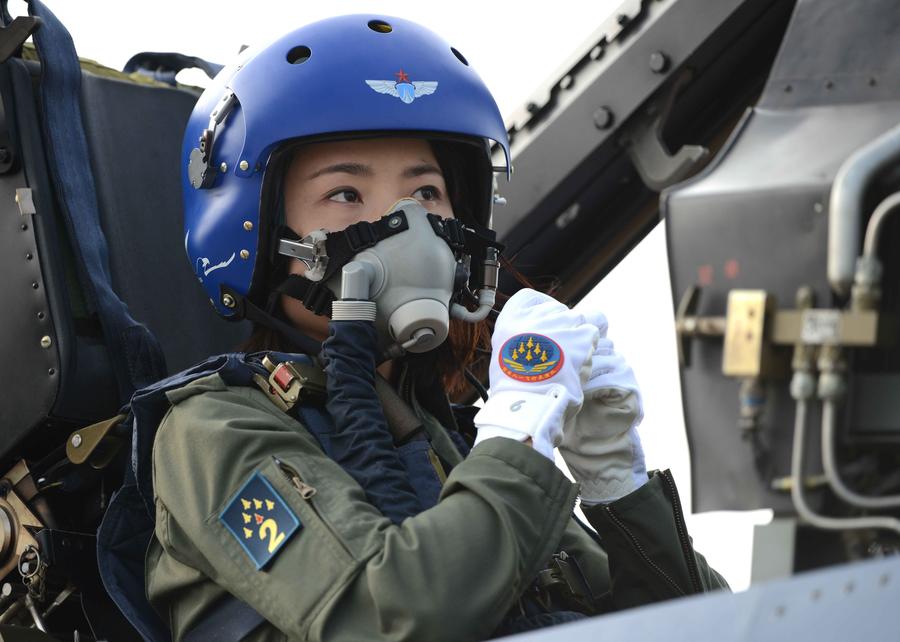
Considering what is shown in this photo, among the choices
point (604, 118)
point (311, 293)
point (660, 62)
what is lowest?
point (311, 293)

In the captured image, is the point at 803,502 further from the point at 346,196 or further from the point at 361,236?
the point at 346,196

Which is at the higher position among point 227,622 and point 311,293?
point 311,293

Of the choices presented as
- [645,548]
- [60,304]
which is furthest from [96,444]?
[645,548]

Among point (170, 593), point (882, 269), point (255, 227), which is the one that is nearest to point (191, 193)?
point (255, 227)

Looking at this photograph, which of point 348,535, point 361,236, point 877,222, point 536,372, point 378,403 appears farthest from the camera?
point 361,236

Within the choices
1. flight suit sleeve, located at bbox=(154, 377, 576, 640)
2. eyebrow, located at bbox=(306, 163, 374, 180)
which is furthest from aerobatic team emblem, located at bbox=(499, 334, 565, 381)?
eyebrow, located at bbox=(306, 163, 374, 180)

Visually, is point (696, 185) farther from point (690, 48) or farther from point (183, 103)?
point (690, 48)

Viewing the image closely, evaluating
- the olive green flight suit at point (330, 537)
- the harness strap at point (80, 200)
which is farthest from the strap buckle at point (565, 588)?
the harness strap at point (80, 200)

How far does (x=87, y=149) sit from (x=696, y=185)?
146 centimetres

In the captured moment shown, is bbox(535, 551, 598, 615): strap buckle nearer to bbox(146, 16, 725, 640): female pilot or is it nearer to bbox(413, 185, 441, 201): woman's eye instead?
bbox(146, 16, 725, 640): female pilot

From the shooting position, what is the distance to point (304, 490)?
73.6 inches

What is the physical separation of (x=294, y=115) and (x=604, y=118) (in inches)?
47.2

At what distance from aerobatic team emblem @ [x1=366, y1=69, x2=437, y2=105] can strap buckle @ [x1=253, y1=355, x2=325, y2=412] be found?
464 mm

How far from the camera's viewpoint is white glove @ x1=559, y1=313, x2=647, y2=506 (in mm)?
2195
